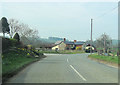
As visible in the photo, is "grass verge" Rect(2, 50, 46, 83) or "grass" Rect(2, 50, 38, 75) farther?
"grass" Rect(2, 50, 38, 75)

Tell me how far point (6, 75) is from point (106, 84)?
18.9ft

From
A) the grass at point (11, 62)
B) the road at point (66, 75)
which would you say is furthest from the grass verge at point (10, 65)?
the road at point (66, 75)

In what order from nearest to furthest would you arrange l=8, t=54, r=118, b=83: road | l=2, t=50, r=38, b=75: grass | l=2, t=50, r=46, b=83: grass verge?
l=8, t=54, r=118, b=83: road, l=2, t=50, r=46, b=83: grass verge, l=2, t=50, r=38, b=75: grass

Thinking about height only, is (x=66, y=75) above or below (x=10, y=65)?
below

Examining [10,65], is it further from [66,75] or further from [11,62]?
[66,75]

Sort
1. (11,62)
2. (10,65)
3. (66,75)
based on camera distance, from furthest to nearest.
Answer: (11,62) < (10,65) < (66,75)

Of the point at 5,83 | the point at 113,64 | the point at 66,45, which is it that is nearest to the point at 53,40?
the point at 66,45

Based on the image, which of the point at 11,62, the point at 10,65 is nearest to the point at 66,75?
the point at 10,65

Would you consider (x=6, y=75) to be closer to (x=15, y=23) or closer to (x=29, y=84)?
(x=29, y=84)

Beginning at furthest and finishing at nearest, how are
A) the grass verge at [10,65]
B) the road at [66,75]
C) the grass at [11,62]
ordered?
the grass at [11,62] < the grass verge at [10,65] < the road at [66,75]

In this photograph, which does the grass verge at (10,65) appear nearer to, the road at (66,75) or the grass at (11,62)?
A: the grass at (11,62)

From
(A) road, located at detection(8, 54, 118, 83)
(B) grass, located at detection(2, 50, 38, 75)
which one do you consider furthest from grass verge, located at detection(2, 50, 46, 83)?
(A) road, located at detection(8, 54, 118, 83)

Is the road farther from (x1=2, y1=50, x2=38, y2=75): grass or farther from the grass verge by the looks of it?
(x1=2, y1=50, x2=38, y2=75): grass

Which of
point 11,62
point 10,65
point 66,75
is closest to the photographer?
point 66,75
